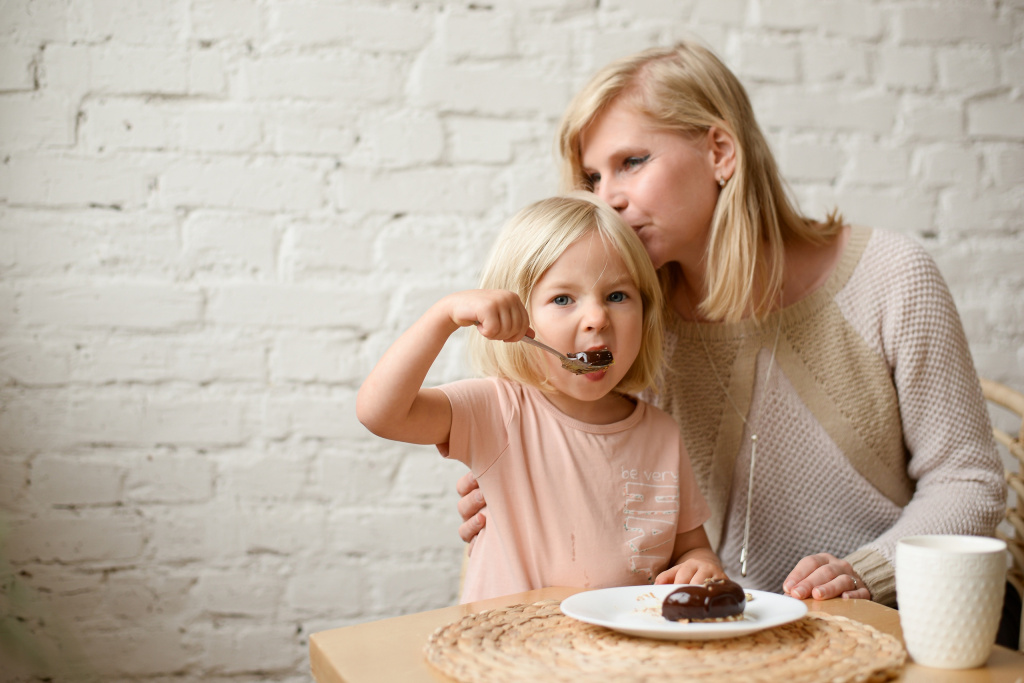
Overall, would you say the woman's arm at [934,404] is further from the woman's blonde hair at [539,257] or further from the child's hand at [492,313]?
the child's hand at [492,313]

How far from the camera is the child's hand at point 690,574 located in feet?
2.78

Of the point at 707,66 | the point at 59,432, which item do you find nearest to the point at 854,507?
the point at 707,66

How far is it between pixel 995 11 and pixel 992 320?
65cm

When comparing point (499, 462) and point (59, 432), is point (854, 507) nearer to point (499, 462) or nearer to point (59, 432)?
point (499, 462)

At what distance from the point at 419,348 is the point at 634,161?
1.71 feet

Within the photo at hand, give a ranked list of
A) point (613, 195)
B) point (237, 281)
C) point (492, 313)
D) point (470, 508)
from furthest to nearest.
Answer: point (237, 281), point (613, 195), point (470, 508), point (492, 313)

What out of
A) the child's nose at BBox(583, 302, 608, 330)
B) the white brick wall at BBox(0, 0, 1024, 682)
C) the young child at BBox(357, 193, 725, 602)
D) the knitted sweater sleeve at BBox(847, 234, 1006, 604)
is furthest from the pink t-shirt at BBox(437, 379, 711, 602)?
the white brick wall at BBox(0, 0, 1024, 682)

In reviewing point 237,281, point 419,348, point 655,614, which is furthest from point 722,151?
point 237,281

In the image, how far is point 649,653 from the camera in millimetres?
596

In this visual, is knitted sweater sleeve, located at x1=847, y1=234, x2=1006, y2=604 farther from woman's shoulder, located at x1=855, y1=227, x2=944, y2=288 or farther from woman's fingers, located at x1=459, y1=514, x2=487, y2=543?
woman's fingers, located at x1=459, y1=514, x2=487, y2=543

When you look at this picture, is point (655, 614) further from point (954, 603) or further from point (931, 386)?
point (931, 386)

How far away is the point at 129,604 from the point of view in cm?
146

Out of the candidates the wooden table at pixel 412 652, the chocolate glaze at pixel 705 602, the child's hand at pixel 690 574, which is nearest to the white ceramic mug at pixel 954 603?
the wooden table at pixel 412 652

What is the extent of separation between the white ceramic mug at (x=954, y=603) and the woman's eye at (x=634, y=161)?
28.2 inches
